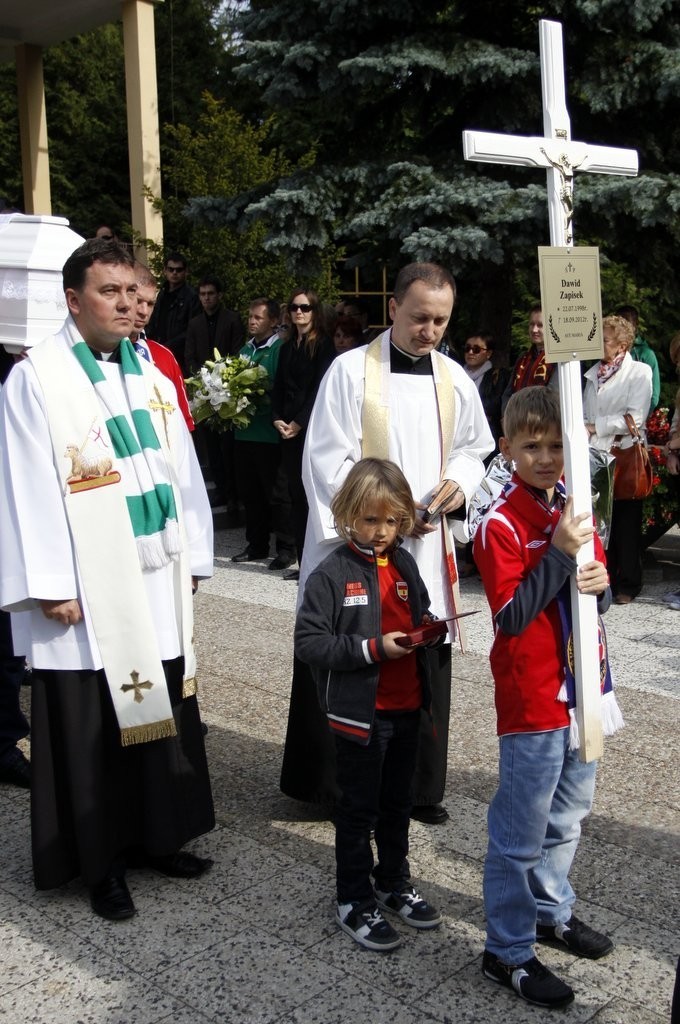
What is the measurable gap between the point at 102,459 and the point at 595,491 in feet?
5.63

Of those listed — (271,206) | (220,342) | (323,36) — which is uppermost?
(323,36)

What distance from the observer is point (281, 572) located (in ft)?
28.4

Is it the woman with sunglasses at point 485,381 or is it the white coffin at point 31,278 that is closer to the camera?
the white coffin at point 31,278

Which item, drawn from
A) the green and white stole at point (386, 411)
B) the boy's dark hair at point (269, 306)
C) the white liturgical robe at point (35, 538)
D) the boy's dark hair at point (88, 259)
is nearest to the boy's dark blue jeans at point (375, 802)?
the green and white stole at point (386, 411)

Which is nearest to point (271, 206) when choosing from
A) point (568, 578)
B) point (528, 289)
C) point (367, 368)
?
point (528, 289)

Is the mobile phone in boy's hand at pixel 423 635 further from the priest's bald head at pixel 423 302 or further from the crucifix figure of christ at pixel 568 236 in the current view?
the priest's bald head at pixel 423 302

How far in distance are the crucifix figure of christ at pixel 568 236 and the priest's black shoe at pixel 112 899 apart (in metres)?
1.60

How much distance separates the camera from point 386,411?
4.12 meters

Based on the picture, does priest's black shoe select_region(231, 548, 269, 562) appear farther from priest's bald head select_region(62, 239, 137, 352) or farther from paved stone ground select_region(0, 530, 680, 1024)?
priest's bald head select_region(62, 239, 137, 352)

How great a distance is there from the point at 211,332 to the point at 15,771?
264 inches

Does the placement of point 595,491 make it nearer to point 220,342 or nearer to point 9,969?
point 9,969

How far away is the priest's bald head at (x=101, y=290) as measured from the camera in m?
3.65

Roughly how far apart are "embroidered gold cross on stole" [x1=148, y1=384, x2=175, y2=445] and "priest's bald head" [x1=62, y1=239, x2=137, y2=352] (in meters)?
0.26

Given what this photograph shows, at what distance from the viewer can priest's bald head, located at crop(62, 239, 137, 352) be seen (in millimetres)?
3652
